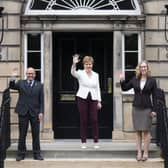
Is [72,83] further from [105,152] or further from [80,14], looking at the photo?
[105,152]

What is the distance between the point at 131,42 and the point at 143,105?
2.61 meters

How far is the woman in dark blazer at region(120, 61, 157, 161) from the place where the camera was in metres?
10.3

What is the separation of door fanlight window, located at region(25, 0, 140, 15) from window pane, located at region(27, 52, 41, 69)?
913mm

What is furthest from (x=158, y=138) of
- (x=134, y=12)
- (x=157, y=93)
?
(x=134, y=12)

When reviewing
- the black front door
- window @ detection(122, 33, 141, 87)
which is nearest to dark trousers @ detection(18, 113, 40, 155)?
the black front door

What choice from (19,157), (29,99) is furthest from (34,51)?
(19,157)

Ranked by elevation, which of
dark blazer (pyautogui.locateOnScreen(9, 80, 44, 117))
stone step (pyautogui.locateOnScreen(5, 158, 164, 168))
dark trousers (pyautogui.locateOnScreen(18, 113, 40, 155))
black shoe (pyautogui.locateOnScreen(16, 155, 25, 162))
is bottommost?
stone step (pyautogui.locateOnScreen(5, 158, 164, 168))

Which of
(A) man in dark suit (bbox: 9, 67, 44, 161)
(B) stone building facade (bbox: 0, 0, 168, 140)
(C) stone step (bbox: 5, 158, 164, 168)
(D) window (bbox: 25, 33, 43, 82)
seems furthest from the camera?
(D) window (bbox: 25, 33, 43, 82)

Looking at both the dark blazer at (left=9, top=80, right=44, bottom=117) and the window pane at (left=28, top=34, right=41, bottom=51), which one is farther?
the window pane at (left=28, top=34, right=41, bottom=51)

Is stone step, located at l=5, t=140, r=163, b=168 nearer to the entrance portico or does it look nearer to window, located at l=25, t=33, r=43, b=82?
the entrance portico

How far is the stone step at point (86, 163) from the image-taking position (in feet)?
34.0

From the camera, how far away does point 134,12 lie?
12602 millimetres

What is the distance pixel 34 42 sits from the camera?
12.6m

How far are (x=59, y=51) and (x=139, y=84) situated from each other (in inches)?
123
